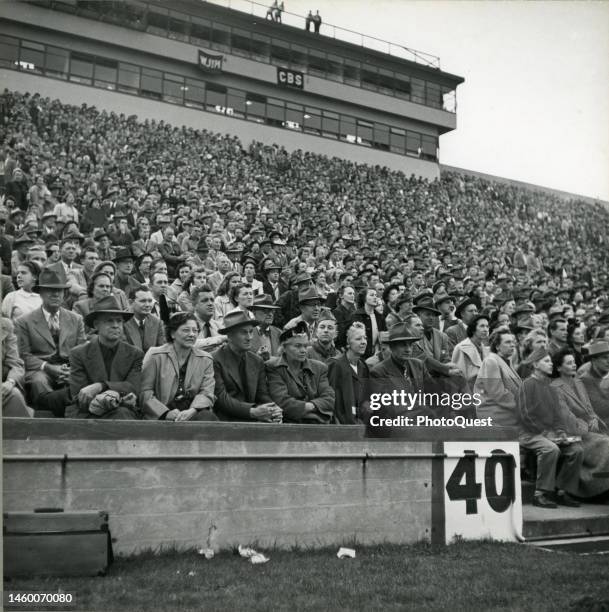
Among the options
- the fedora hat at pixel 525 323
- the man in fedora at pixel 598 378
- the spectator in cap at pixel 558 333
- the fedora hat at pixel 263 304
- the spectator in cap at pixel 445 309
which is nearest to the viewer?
the man in fedora at pixel 598 378

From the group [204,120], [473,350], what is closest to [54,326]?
[473,350]

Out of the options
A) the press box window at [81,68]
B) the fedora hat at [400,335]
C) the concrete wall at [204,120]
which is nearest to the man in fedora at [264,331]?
the fedora hat at [400,335]

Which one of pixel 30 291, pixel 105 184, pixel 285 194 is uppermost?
pixel 285 194

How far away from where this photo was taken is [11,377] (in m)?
5.58

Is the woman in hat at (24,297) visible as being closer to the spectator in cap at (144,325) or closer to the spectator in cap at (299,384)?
the spectator in cap at (144,325)

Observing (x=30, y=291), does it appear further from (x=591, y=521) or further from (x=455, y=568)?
(x=591, y=521)

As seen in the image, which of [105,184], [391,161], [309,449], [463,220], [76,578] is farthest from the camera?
[391,161]

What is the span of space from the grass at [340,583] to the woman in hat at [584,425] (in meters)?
1.89

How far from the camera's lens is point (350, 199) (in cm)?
2427

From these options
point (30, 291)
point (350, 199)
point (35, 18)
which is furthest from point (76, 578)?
point (35, 18)

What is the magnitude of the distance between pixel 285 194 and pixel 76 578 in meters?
17.6

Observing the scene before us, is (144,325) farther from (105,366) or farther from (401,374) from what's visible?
(401,374)

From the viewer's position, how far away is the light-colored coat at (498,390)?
7625mm

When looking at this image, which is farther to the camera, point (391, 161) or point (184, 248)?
point (391, 161)
